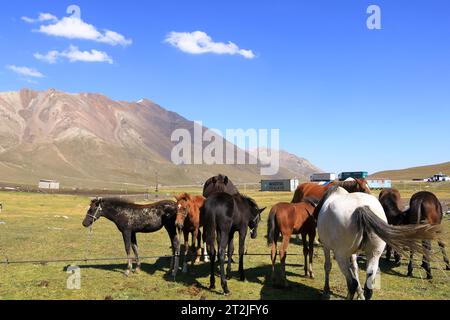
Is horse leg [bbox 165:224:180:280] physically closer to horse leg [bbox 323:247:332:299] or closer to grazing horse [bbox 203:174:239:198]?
grazing horse [bbox 203:174:239:198]

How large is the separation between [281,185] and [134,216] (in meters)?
107

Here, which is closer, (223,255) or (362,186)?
(223,255)

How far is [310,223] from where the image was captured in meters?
11.6

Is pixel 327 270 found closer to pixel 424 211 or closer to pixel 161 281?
pixel 424 211

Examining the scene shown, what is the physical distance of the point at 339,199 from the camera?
28.5 feet

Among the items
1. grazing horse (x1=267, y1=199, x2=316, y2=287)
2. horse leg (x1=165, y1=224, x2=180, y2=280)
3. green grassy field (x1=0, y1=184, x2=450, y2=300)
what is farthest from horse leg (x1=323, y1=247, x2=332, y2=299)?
horse leg (x1=165, y1=224, x2=180, y2=280)

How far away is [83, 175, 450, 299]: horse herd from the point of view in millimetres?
7850

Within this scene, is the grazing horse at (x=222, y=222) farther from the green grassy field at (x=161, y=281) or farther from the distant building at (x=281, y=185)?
the distant building at (x=281, y=185)

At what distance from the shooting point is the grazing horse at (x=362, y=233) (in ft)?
24.3

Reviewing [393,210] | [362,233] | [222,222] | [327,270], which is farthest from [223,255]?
[393,210]

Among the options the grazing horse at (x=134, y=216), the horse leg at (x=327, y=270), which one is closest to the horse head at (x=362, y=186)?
the horse leg at (x=327, y=270)

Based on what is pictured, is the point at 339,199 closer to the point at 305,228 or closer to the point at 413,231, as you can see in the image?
the point at 413,231
